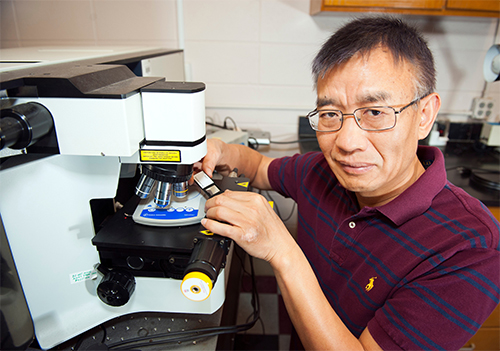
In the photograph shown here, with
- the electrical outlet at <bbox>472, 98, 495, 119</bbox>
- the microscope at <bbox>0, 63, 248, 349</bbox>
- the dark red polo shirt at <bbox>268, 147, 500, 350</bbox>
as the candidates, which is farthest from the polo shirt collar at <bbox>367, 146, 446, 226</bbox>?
the electrical outlet at <bbox>472, 98, 495, 119</bbox>

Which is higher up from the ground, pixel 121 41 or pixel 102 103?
pixel 121 41

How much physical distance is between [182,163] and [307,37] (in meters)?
1.44

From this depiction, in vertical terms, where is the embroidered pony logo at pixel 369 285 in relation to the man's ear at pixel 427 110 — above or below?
below

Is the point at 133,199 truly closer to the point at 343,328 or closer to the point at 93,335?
the point at 93,335

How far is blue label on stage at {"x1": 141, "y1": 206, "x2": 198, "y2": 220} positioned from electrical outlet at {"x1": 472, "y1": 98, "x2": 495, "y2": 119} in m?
1.85

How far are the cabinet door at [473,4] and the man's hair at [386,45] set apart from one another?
920mm

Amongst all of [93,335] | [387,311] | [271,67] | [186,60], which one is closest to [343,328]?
[387,311]

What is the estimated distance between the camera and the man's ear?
71 cm

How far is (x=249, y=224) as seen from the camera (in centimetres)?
62

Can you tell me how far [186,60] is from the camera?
1768 mm

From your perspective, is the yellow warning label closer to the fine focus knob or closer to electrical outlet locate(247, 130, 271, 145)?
the fine focus knob

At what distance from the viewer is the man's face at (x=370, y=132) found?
66 centimetres

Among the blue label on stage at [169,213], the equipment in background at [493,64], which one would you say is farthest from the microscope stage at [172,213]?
the equipment in background at [493,64]

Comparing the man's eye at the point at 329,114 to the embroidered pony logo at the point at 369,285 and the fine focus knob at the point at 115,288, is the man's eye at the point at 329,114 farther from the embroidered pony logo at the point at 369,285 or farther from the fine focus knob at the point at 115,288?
the fine focus knob at the point at 115,288
